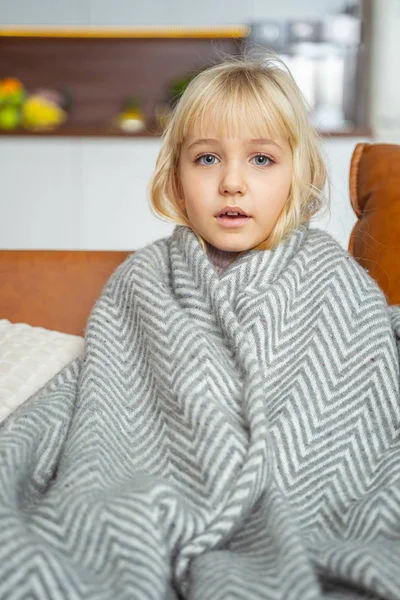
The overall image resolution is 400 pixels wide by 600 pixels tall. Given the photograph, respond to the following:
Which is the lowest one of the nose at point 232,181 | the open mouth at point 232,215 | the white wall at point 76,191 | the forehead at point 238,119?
the white wall at point 76,191

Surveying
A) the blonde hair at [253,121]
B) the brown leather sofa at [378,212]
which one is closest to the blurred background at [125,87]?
the brown leather sofa at [378,212]

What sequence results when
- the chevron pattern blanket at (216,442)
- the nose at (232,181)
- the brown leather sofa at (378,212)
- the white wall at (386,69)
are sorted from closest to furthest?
1. the chevron pattern blanket at (216,442)
2. the nose at (232,181)
3. the brown leather sofa at (378,212)
4. the white wall at (386,69)

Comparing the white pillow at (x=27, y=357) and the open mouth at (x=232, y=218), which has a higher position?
the open mouth at (x=232, y=218)

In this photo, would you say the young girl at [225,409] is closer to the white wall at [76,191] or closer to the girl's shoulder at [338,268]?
the girl's shoulder at [338,268]

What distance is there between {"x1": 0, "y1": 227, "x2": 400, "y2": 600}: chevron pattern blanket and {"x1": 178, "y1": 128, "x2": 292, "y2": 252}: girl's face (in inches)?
1.6

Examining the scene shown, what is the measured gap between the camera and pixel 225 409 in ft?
2.76

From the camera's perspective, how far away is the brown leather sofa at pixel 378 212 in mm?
1200

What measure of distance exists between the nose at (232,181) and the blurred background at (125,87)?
0.87m

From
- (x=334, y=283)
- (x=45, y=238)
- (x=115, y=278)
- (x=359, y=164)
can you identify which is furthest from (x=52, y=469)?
(x=45, y=238)

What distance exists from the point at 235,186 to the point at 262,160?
3.0 inches

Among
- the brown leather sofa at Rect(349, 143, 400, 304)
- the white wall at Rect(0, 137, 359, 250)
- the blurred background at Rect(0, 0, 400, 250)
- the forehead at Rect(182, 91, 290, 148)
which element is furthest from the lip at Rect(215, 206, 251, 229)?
the white wall at Rect(0, 137, 359, 250)

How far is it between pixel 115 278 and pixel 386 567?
592mm

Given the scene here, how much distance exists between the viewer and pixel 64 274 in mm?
1355

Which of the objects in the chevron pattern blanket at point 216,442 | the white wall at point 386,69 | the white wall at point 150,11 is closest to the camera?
the chevron pattern blanket at point 216,442
